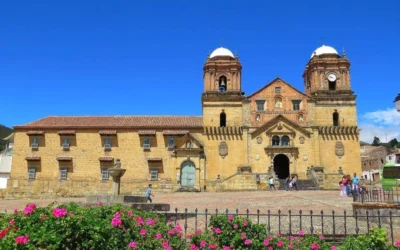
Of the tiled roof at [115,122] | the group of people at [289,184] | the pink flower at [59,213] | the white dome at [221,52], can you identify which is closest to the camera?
the pink flower at [59,213]

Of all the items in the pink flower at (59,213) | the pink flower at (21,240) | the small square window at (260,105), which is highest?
the small square window at (260,105)

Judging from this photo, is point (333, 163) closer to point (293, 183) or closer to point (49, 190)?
point (293, 183)

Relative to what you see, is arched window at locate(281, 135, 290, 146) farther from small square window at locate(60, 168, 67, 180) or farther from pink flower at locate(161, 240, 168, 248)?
pink flower at locate(161, 240, 168, 248)

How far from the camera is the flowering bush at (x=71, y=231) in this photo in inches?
211

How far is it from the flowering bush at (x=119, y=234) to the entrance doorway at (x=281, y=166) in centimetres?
3303

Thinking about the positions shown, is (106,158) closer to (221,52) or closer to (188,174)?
(188,174)

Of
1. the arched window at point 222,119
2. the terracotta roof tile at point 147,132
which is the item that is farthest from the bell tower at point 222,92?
the terracotta roof tile at point 147,132

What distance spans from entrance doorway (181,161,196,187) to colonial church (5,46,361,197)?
0.34 feet

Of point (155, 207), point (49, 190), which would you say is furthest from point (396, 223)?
point (49, 190)

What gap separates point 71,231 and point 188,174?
32333 millimetres

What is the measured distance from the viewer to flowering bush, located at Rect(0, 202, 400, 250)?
5515mm

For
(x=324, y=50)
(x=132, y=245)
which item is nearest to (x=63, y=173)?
(x=324, y=50)

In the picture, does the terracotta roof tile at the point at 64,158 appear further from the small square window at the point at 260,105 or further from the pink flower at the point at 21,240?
the pink flower at the point at 21,240

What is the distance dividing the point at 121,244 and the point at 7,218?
199 cm
